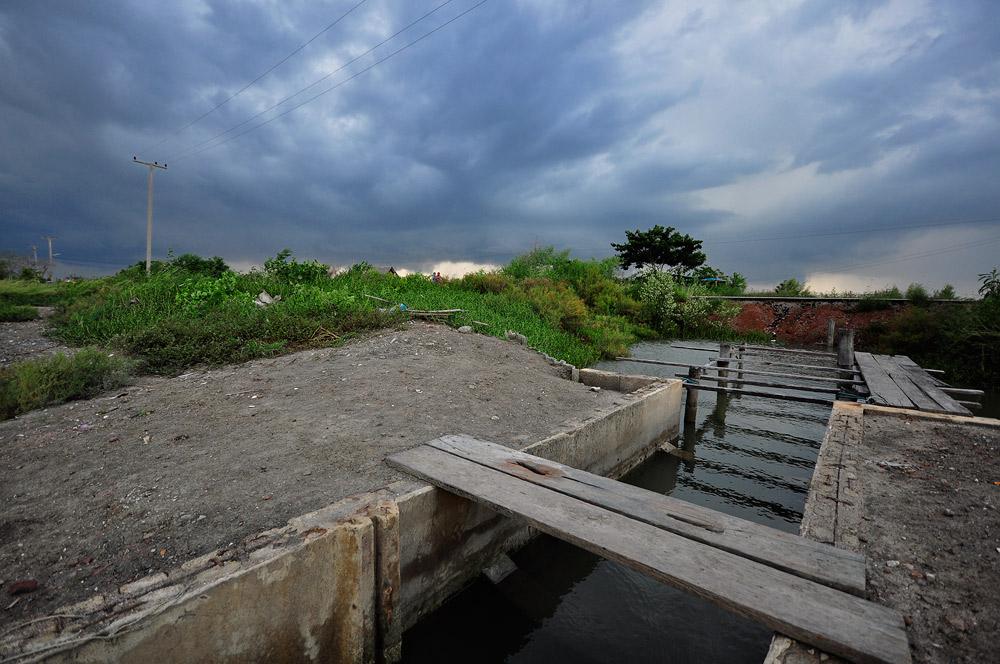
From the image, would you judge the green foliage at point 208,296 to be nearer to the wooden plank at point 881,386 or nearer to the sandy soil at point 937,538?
the sandy soil at point 937,538

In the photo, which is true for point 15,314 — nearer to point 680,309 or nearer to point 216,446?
point 216,446

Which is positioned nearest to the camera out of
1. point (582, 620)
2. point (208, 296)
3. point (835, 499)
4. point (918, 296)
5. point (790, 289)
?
point (835, 499)

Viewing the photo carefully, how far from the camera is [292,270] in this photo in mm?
10578

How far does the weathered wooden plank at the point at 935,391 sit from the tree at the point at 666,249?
2183cm

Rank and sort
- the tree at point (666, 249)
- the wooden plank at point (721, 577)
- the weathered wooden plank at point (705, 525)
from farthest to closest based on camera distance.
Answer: the tree at point (666, 249) < the weathered wooden plank at point (705, 525) < the wooden plank at point (721, 577)

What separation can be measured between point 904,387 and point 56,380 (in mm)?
11172

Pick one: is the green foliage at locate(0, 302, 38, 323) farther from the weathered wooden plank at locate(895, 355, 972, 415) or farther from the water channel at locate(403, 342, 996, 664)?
the weathered wooden plank at locate(895, 355, 972, 415)

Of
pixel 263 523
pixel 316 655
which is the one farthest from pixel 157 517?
A: pixel 316 655

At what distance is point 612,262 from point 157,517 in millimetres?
20261

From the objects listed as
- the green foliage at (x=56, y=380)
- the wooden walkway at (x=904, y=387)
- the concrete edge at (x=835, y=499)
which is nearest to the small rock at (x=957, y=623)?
the concrete edge at (x=835, y=499)

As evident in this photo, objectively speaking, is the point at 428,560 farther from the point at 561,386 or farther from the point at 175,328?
the point at 175,328

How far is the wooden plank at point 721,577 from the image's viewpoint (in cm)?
173

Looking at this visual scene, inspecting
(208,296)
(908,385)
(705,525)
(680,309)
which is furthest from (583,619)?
(680,309)

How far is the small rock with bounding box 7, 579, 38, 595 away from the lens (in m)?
2.04
